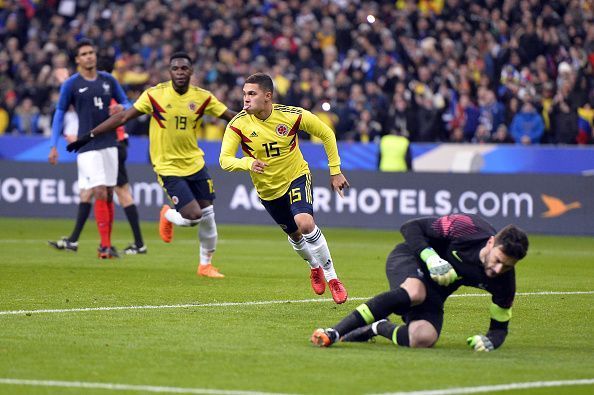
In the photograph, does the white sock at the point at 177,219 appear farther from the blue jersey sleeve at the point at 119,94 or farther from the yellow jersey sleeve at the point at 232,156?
the yellow jersey sleeve at the point at 232,156

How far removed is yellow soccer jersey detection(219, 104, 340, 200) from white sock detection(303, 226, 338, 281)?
55 cm

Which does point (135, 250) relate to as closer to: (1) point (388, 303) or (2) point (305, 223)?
(2) point (305, 223)

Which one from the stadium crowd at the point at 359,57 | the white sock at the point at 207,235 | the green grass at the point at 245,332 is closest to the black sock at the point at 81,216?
the green grass at the point at 245,332

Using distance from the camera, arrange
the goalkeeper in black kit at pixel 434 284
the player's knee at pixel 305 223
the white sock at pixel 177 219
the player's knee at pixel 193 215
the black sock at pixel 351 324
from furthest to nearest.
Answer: the white sock at pixel 177 219 < the player's knee at pixel 193 215 < the player's knee at pixel 305 223 < the black sock at pixel 351 324 < the goalkeeper in black kit at pixel 434 284

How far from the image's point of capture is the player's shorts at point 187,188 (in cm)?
1497

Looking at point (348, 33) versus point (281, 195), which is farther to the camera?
point (348, 33)

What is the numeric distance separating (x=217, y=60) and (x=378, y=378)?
23.4 meters

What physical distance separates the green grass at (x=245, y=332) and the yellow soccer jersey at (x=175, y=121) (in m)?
1.35

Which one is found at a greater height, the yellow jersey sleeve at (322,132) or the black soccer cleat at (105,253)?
the yellow jersey sleeve at (322,132)

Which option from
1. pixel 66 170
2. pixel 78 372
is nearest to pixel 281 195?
pixel 78 372

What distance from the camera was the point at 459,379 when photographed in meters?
7.98

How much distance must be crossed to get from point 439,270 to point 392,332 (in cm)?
104

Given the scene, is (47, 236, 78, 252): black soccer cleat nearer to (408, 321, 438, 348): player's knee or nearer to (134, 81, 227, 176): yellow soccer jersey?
(134, 81, 227, 176): yellow soccer jersey

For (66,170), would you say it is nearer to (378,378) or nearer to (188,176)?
(188,176)
